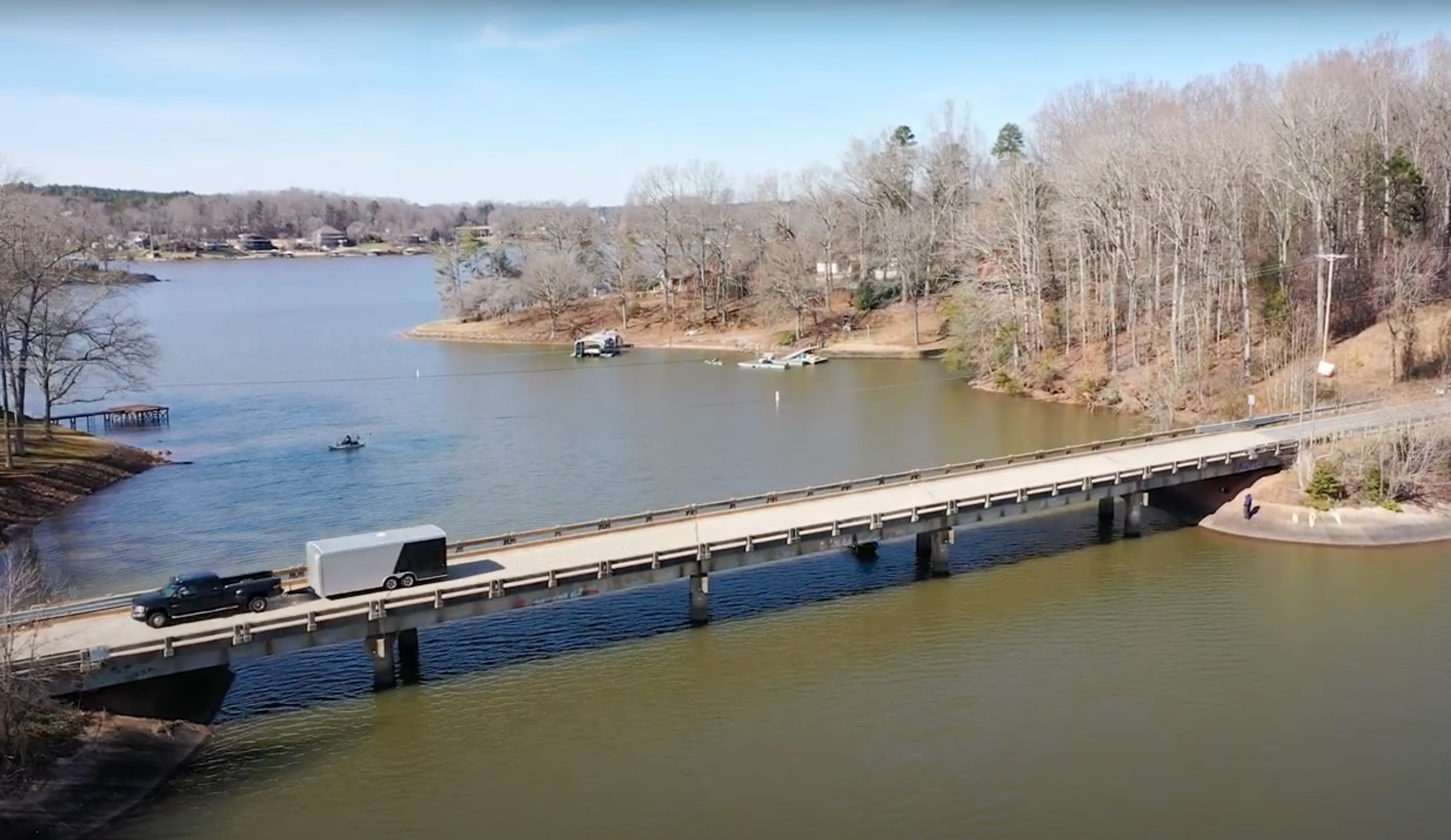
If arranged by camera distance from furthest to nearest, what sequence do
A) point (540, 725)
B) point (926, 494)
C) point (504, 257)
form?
point (504, 257) → point (926, 494) → point (540, 725)

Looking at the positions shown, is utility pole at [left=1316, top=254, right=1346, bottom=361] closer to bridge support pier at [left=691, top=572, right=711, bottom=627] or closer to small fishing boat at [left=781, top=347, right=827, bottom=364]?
bridge support pier at [left=691, top=572, right=711, bottom=627]

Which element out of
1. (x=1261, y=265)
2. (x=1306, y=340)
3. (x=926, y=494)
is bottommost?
(x=926, y=494)

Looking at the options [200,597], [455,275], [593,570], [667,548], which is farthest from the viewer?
[455,275]

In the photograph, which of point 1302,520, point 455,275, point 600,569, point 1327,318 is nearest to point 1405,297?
Result: point 1327,318

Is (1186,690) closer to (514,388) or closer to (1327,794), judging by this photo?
(1327,794)

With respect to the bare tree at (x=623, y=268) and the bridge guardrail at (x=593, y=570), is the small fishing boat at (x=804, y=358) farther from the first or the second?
the bridge guardrail at (x=593, y=570)

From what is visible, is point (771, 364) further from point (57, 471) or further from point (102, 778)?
point (102, 778)

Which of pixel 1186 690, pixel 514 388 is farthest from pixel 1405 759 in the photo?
pixel 514 388

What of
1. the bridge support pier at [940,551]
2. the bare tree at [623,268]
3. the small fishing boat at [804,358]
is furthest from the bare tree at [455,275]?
the bridge support pier at [940,551]
